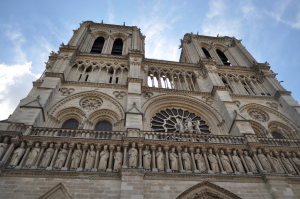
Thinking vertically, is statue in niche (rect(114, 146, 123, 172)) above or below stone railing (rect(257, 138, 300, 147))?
below

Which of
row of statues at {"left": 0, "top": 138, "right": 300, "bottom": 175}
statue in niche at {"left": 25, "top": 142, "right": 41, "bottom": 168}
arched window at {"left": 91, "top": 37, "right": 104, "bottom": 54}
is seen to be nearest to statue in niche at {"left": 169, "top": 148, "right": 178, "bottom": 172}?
row of statues at {"left": 0, "top": 138, "right": 300, "bottom": 175}

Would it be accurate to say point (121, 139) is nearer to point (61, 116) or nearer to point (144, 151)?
point (144, 151)

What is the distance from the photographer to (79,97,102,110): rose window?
14.3m

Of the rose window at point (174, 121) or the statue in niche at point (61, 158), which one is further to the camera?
the rose window at point (174, 121)

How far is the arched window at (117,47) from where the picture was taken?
73.0 ft

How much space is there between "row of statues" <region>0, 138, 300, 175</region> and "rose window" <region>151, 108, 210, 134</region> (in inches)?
133

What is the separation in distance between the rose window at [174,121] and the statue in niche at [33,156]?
6.58 m

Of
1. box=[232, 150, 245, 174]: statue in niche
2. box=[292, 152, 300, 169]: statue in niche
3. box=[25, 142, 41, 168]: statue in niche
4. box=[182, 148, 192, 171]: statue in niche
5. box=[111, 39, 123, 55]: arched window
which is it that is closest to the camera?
box=[25, 142, 41, 168]: statue in niche

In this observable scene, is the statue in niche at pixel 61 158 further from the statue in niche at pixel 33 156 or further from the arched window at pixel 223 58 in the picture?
the arched window at pixel 223 58

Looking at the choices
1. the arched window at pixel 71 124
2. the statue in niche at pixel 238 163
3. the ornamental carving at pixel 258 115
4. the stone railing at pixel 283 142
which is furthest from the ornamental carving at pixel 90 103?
the ornamental carving at pixel 258 115

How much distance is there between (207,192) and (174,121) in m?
6.14

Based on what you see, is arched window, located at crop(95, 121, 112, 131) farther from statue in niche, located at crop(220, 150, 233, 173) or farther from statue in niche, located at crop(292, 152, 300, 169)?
statue in niche, located at crop(292, 152, 300, 169)

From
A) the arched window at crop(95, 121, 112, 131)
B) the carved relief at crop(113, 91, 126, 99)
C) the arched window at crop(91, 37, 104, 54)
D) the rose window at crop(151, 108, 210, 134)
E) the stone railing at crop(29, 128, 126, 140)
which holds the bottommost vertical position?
the stone railing at crop(29, 128, 126, 140)

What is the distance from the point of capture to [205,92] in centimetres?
1670
